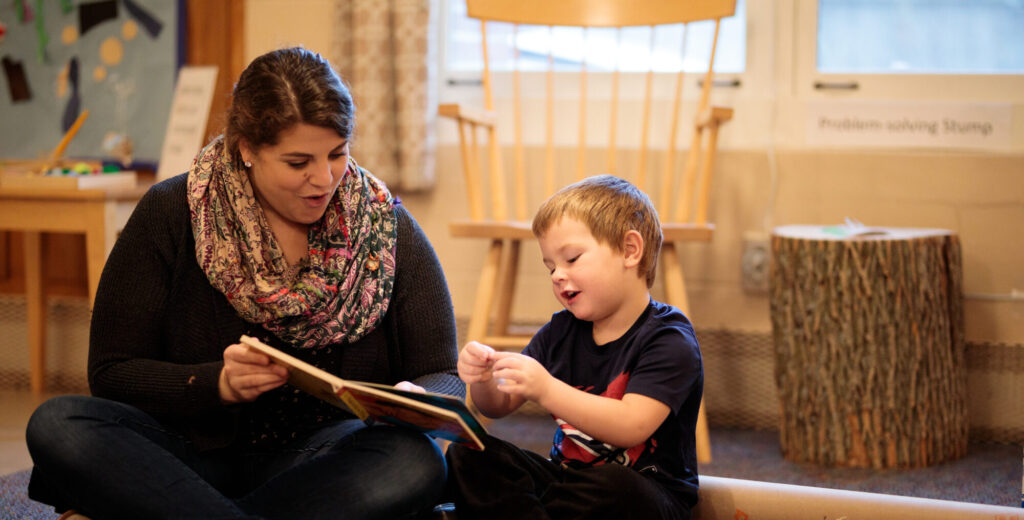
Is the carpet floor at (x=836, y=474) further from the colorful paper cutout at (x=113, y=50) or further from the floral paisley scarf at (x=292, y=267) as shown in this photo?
the colorful paper cutout at (x=113, y=50)

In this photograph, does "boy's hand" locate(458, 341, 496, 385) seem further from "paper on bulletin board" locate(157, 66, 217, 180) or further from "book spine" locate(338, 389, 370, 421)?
"paper on bulletin board" locate(157, 66, 217, 180)

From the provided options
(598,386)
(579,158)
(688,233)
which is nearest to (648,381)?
(598,386)

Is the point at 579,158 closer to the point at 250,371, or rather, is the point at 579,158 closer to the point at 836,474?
the point at 836,474

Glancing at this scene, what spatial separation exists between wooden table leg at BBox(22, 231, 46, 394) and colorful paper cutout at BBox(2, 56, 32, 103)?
16.0 inches

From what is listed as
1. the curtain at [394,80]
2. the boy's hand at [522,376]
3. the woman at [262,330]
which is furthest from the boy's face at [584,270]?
the curtain at [394,80]

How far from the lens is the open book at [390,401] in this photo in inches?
38.4

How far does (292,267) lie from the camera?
4.18 feet

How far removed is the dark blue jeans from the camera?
103 cm

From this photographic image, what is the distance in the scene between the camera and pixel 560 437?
1200 mm

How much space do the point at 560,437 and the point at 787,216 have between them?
1252 mm

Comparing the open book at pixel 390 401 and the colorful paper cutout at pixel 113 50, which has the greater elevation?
the colorful paper cutout at pixel 113 50

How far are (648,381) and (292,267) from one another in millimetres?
517

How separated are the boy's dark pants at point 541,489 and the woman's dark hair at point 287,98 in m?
0.45

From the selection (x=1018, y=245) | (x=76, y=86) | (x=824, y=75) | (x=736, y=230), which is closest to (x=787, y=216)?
(x=736, y=230)
